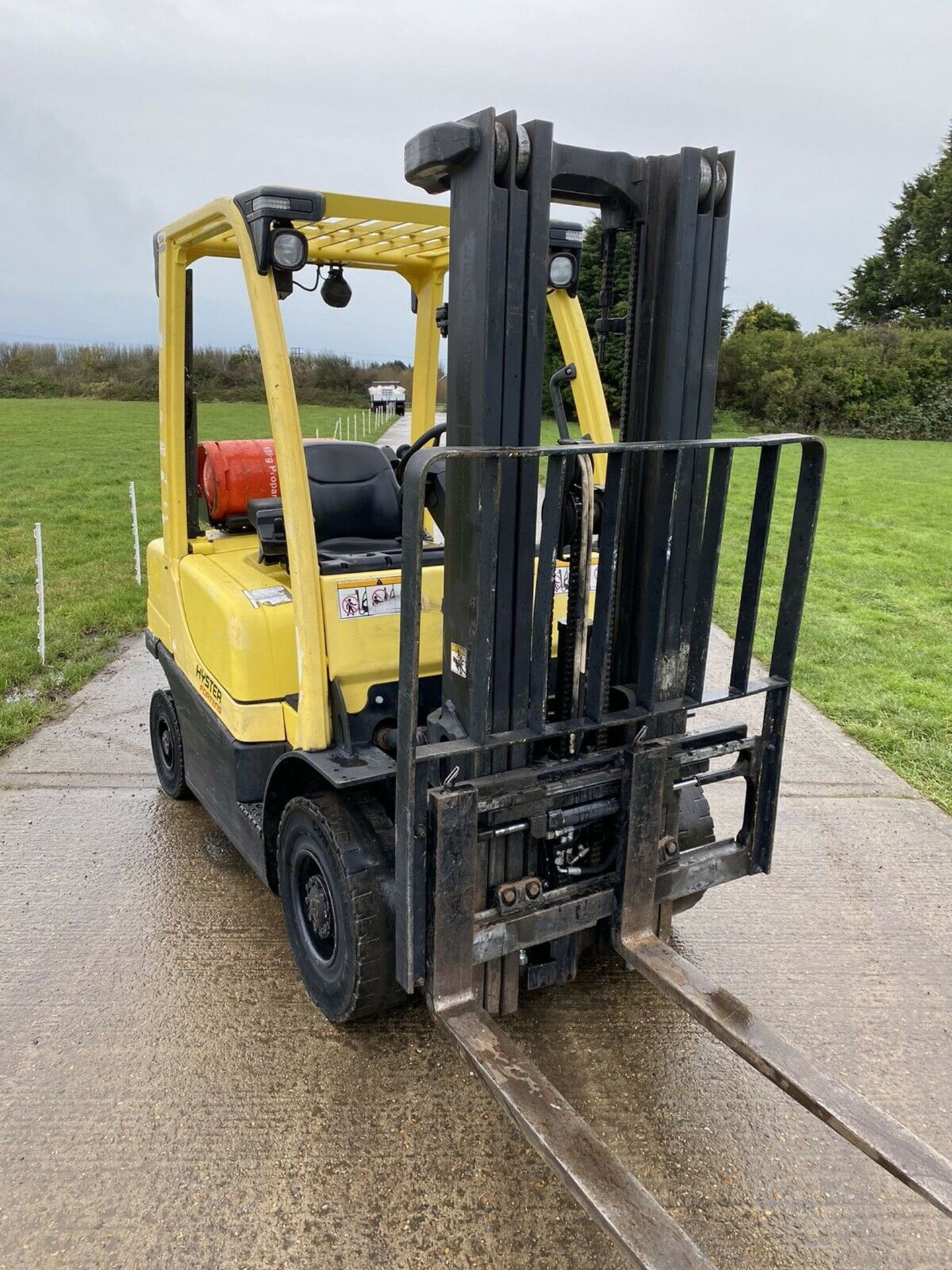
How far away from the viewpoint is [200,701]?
3.96 m

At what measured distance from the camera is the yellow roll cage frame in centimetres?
295

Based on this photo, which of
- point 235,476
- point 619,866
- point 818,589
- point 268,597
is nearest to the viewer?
point 619,866

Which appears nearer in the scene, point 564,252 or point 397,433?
point 564,252

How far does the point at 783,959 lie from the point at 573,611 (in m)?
1.90

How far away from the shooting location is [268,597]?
3.49m

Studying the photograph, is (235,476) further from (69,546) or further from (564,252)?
(69,546)

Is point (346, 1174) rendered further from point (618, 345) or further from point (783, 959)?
point (618, 345)

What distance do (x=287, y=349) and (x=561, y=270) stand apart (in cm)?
106

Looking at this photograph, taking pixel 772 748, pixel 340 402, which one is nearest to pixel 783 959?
pixel 772 748

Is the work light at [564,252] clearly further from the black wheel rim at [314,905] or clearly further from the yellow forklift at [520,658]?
the black wheel rim at [314,905]

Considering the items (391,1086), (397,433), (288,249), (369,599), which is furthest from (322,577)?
(397,433)

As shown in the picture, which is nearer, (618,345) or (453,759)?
(453,759)

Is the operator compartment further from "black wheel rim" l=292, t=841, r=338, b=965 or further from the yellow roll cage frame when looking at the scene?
"black wheel rim" l=292, t=841, r=338, b=965

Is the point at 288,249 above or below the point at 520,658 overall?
above
